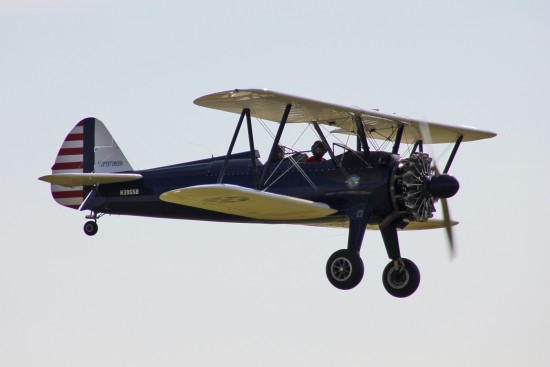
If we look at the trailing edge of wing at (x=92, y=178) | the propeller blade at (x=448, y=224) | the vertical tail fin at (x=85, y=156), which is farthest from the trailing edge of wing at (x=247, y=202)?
the vertical tail fin at (x=85, y=156)

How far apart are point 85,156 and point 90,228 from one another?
2106 mm

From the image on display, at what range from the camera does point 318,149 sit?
68.0 ft

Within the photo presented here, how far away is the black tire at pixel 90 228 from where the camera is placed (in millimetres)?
22812

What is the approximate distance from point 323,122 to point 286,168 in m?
1.03

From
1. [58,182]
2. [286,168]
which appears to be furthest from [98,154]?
[286,168]

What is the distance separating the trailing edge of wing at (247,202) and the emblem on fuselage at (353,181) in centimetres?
47

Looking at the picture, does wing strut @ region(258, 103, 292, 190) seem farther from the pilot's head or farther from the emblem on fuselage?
the emblem on fuselage

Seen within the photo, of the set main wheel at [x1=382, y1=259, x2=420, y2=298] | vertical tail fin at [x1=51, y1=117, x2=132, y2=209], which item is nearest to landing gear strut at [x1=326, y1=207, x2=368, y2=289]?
main wheel at [x1=382, y1=259, x2=420, y2=298]

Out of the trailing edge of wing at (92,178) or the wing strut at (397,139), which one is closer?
the wing strut at (397,139)

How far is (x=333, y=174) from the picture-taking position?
66.9ft

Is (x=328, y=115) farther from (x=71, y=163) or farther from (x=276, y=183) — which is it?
(x=71, y=163)

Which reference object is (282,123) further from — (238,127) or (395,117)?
(395,117)

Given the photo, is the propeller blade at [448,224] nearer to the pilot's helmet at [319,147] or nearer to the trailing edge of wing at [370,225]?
the trailing edge of wing at [370,225]

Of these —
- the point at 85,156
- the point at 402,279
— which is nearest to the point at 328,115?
the point at 402,279
